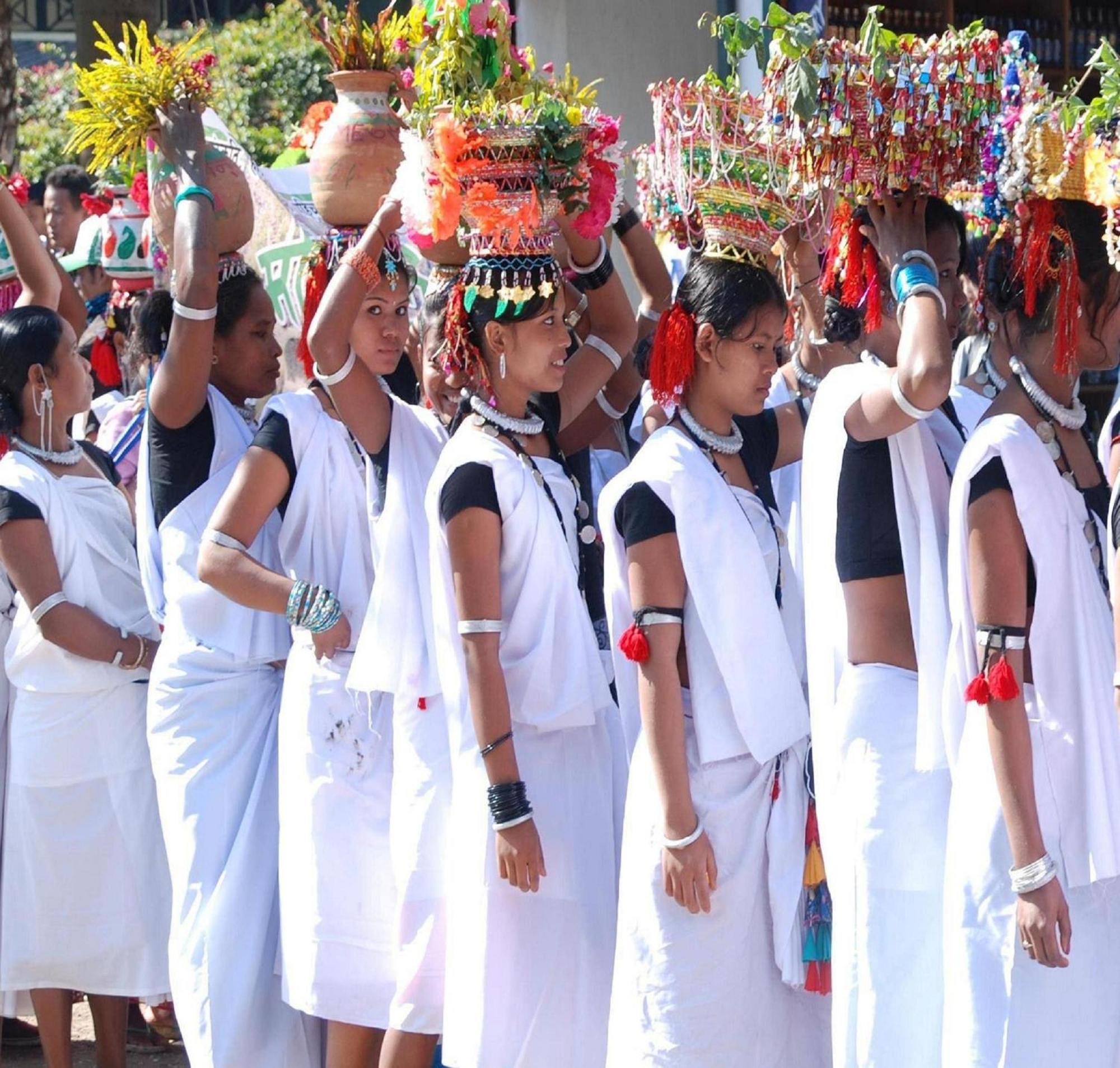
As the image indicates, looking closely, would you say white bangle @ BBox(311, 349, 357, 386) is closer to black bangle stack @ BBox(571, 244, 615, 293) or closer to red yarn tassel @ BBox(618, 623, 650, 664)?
black bangle stack @ BBox(571, 244, 615, 293)

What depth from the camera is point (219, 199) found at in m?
4.70

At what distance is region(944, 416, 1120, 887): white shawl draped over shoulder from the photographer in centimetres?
307

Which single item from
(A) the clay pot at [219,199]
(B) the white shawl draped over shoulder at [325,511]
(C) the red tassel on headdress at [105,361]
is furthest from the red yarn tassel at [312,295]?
(C) the red tassel on headdress at [105,361]

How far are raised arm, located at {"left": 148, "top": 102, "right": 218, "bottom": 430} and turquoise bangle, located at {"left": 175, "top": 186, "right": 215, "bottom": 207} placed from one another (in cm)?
3

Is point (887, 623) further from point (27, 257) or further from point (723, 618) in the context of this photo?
point (27, 257)

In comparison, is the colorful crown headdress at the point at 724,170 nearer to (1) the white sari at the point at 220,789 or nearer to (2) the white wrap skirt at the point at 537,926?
(2) the white wrap skirt at the point at 537,926


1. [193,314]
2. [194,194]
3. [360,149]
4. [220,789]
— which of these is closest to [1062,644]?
[360,149]

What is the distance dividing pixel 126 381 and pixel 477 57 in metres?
3.24

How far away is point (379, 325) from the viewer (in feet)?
13.9

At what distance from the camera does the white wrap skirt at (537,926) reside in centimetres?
372

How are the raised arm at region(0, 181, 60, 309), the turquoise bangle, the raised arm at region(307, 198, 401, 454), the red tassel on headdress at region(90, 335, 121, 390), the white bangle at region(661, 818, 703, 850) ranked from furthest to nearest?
the red tassel on headdress at region(90, 335, 121, 390) < the raised arm at region(0, 181, 60, 309) < the turquoise bangle < the raised arm at region(307, 198, 401, 454) < the white bangle at region(661, 818, 703, 850)

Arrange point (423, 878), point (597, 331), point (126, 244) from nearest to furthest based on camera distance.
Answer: point (423, 878)
point (597, 331)
point (126, 244)

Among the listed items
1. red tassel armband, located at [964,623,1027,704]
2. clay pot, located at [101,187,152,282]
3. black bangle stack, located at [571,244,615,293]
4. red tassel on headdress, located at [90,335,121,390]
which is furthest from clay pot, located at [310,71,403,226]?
red tassel on headdress, located at [90,335,121,390]

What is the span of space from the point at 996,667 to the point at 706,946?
87 cm
